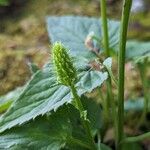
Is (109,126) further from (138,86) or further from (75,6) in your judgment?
(75,6)

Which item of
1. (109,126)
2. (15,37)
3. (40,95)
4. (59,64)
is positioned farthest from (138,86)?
(59,64)

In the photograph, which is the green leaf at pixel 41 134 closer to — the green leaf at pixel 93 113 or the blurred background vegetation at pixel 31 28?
the green leaf at pixel 93 113

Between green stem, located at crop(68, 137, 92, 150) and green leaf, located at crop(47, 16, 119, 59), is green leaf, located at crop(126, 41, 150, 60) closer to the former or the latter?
green leaf, located at crop(47, 16, 119, 59)

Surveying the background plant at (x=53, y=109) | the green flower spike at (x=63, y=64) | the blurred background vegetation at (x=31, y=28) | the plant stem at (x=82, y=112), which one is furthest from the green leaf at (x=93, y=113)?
the blurred background vegetation at (x=31, y=28)

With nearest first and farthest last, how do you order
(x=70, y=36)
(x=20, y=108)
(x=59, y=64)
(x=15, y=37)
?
(x=59, y=64) < (x=20, y=108) < (x=70, y=36) < (x=15, y=37)

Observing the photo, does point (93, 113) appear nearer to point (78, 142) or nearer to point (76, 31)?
point (78, 142)

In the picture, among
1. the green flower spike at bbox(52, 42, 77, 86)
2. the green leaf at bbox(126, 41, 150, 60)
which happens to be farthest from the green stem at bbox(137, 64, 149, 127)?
the green flower spike at bbox(52, 42, 77, 86)

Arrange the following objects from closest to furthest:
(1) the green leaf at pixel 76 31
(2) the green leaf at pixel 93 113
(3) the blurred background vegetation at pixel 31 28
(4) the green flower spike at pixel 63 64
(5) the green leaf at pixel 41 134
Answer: (4) the green flower spike at pixel 63 64 → (5) the green leaf at pixel 41 134 → (2) the green leaf at pixel 93 113 → (1) the green leaf at pixel 76 31 → (3) the blurred background vegetation at pixel 31 28
